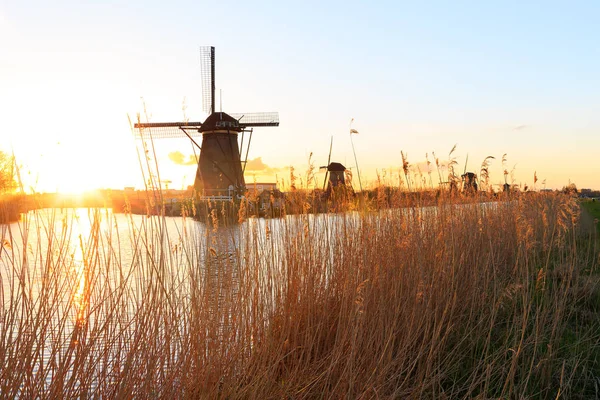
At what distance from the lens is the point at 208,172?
24.1 metres

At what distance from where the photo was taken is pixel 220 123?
23.8 metres

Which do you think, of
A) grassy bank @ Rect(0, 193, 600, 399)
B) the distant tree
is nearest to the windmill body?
grassy bank @ Rect(0, 193, 600, 399)

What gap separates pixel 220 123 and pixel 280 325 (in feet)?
69.7

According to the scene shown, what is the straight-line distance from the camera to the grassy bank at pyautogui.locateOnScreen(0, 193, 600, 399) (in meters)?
2.37

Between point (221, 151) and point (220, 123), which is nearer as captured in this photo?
point (220, 123)

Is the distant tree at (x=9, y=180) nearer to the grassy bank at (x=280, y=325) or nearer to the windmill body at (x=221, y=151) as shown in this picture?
the grassy bank at (x=280, y=325)

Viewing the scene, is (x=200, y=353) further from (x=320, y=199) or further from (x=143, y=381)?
(x=320, y=199)

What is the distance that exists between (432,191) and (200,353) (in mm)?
3793

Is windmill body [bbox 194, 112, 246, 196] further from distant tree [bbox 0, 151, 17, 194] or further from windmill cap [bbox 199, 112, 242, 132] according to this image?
distant tree [bbox 0, 151, 17, 194]

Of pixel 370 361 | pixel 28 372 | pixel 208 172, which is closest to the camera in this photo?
pixel 28 372

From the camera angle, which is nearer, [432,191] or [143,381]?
[143,381]

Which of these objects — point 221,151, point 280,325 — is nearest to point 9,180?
point 280,325

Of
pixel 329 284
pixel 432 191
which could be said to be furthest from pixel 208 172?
pixel 329 284

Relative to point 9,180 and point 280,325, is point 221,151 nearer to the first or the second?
point 280,325
